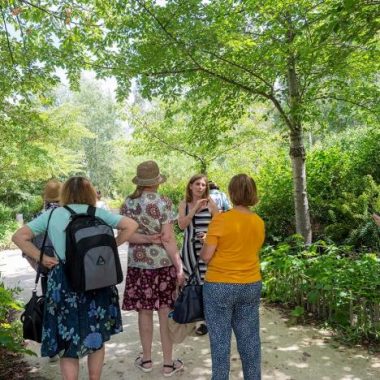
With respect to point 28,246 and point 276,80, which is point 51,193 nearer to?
point 28,246

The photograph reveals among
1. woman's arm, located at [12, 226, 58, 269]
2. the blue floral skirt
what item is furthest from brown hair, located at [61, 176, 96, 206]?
the blue floral skirt

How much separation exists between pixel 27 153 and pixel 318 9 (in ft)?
28.0

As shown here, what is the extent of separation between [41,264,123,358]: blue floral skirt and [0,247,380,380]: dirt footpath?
101cm

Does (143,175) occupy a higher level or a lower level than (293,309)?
higher

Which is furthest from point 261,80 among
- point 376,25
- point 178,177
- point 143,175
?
point 178,177

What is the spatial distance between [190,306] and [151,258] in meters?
0.58

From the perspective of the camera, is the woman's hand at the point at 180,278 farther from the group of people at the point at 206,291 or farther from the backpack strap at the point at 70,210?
the backpack strap at the point at 70,210

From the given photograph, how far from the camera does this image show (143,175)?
3451 mm

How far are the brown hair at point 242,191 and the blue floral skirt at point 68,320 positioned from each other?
117 cm

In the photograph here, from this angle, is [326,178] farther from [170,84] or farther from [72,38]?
[72,38]

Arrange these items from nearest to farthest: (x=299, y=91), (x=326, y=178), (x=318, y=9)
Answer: (x=318, y=9) → (x=299, y=91) → (x=326, y=178)

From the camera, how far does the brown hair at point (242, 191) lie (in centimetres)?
280

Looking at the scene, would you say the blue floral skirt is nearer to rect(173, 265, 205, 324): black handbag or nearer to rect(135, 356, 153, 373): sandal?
rect(173, 265, 205, 324): black handbag

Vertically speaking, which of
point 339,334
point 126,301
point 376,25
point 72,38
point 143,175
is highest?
point 72,38
